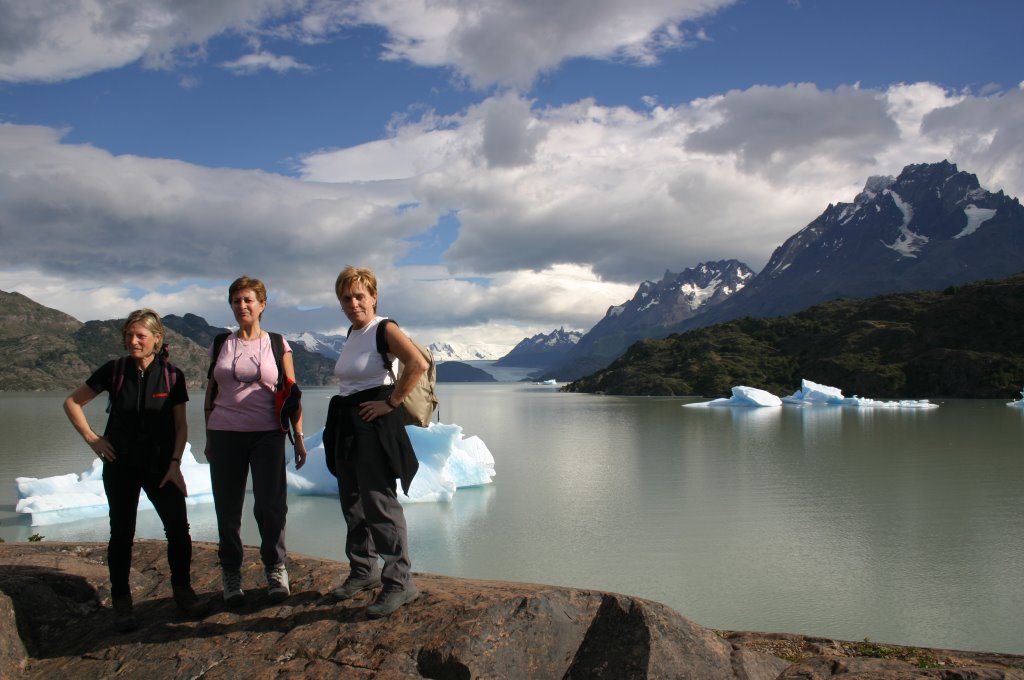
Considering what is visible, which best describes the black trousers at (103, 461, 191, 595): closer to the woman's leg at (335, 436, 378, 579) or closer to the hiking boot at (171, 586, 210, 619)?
the hiking boot at (171, 586, 210, 619)

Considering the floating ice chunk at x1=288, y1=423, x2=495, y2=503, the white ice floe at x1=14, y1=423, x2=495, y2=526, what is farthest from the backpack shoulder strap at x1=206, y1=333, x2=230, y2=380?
the floating ice chunk at x1=288, y1=423, x2=495, y2=503

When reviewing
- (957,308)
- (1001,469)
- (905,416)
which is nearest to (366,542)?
(1001,469)

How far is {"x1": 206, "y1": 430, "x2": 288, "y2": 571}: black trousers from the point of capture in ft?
14.4

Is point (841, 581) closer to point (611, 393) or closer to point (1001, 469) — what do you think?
point (1001, 469)

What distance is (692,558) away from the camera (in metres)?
11.6

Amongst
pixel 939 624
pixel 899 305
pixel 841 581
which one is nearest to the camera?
pixel 939 624

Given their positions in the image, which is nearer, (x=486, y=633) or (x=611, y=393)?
(x=486, y=633)

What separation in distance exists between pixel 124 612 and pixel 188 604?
37 centimetres

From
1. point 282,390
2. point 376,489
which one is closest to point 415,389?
point 376,489

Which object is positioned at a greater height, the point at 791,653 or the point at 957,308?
the point at 957,308

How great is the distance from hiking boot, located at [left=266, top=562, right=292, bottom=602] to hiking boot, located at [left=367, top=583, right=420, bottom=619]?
0.67 metres

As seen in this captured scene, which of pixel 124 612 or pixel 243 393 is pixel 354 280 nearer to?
pixel 243 393

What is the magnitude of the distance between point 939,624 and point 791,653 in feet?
14.3

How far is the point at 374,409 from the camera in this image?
4.04m
